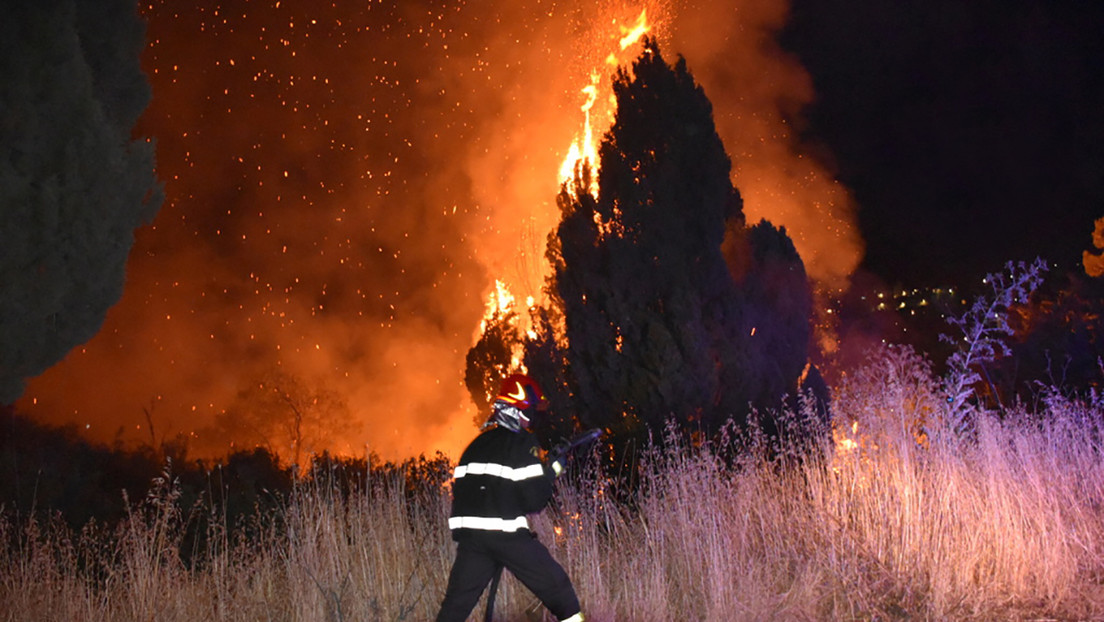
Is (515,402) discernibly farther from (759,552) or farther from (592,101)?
(592,101)

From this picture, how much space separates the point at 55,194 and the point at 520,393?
5036 mm

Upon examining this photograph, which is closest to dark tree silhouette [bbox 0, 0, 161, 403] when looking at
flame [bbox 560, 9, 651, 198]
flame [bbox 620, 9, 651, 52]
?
flame [bbox 560, 9, 651, 198]

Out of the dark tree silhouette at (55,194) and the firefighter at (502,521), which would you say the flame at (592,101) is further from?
the firefighter at (502,521)

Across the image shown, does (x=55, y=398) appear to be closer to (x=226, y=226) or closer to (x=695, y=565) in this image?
(x=226, y=226)

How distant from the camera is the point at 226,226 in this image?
22812mm

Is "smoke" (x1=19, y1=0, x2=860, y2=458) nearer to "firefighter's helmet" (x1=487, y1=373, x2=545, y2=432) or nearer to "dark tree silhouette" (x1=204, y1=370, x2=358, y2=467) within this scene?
"dark tree silhouette" (x1=204, y1=370, x2=358, y2=467)

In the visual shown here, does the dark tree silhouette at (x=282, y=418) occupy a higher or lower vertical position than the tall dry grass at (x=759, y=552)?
higher

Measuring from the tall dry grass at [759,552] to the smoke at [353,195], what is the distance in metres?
10.9

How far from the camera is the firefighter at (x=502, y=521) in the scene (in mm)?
5500

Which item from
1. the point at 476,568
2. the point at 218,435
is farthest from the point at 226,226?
the point at 476,568

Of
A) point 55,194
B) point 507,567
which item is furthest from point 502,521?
point 55,194

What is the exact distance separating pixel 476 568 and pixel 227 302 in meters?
18.0

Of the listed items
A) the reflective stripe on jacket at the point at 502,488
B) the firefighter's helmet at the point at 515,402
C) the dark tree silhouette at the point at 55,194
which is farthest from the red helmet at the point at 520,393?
the dark tree silhouette at the point at 55,194

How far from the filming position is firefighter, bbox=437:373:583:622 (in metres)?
5.50
